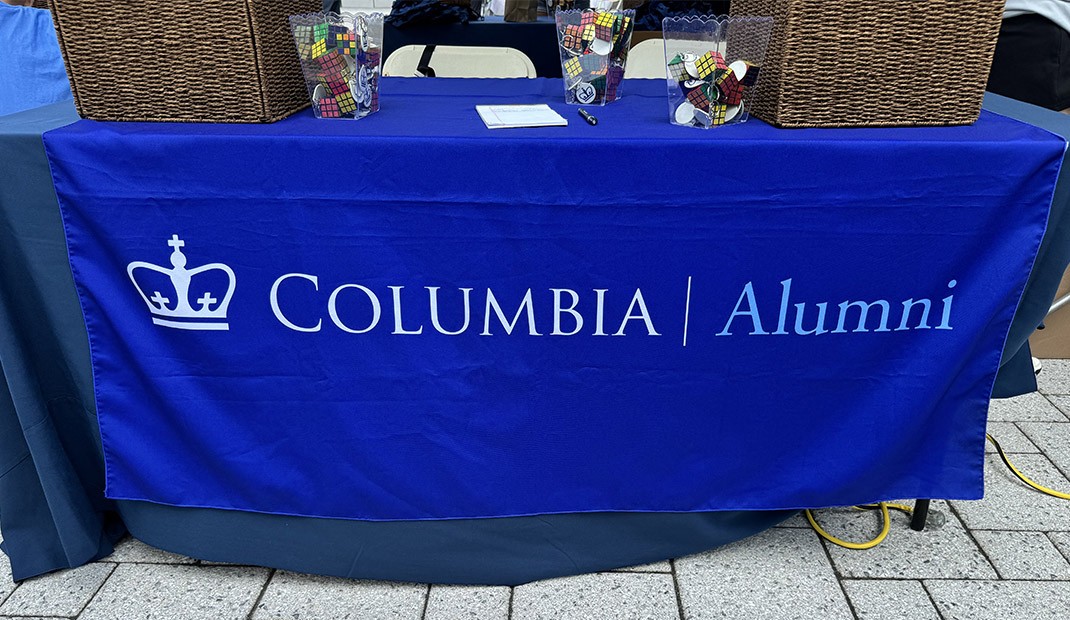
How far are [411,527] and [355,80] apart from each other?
82 centimetres

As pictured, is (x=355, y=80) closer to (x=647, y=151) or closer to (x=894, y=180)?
(x=647, y=151)

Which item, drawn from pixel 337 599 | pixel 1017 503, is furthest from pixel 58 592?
pixel 1017 503

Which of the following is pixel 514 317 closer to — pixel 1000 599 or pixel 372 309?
pixel 372 309

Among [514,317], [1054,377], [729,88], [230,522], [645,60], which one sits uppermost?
[729,88]

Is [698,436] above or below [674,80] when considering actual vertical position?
below

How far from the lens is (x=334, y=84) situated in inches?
51.2

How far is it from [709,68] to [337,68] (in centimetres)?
64

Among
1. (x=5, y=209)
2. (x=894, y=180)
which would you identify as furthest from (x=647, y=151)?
(x=5, y=209)

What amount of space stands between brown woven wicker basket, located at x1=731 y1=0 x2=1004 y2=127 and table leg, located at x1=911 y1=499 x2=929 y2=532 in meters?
0.79

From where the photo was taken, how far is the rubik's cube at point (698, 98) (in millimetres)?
1252

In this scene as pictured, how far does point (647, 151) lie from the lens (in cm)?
117

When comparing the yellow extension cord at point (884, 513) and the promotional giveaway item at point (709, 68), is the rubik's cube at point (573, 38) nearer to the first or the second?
the promotional giveaway item at point (709, 68)

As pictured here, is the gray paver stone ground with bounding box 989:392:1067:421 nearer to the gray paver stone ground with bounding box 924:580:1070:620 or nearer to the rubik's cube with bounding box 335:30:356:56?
the gray paver stone ground with bounding box 924:580:1070:620

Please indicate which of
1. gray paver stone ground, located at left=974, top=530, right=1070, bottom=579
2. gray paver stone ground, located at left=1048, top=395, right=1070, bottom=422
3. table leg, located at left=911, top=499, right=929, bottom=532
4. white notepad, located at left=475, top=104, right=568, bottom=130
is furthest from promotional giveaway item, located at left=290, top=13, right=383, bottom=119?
gray paver stone ground, located at left=1048, top=395, right=1070, bottom=422
